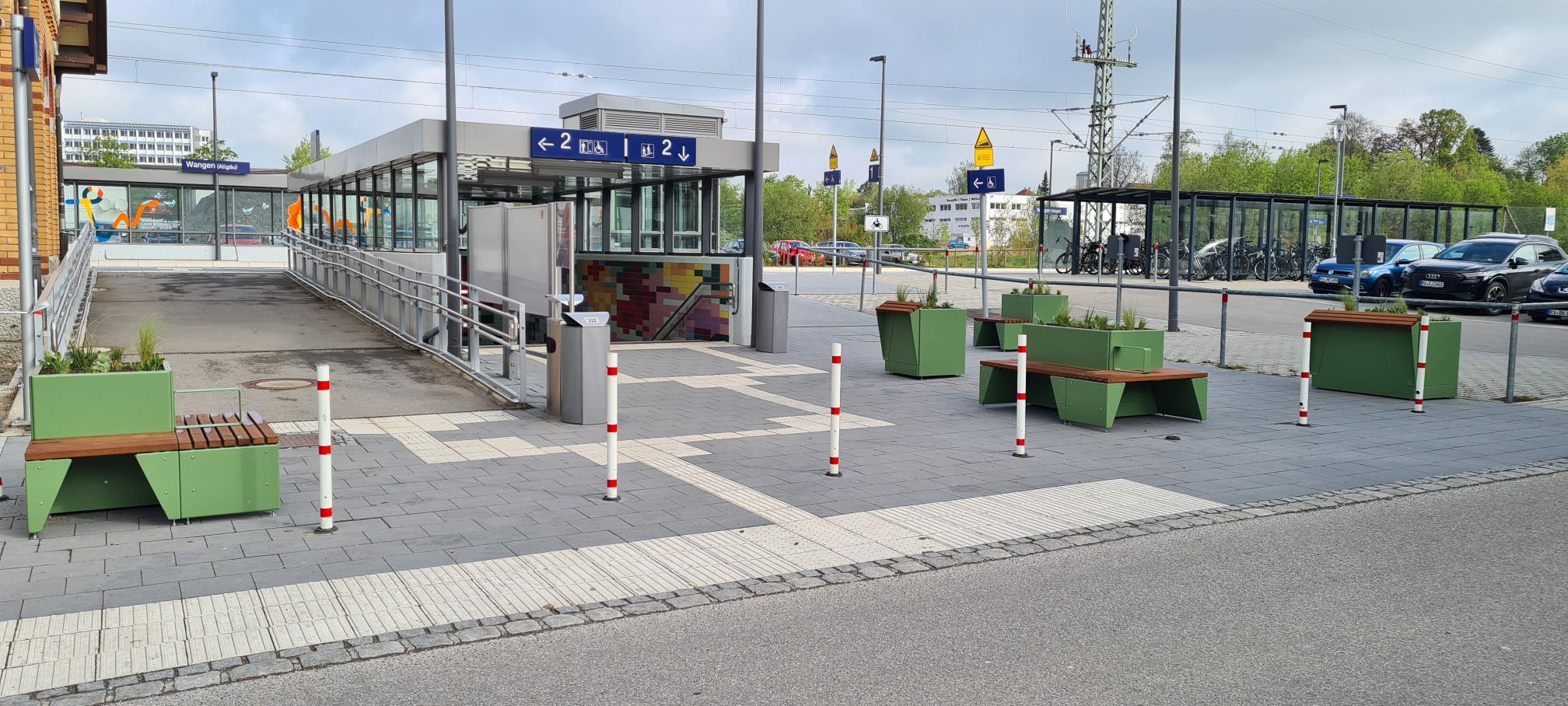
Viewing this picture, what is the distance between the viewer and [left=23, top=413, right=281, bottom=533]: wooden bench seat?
21.5 feet

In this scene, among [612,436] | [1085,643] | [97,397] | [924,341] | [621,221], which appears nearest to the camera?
[1085,643]

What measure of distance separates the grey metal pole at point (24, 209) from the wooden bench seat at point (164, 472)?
3.06m

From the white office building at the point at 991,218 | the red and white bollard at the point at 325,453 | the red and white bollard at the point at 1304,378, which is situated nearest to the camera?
the red and white bollard at the point at 325,453

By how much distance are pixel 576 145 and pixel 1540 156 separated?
107 metres

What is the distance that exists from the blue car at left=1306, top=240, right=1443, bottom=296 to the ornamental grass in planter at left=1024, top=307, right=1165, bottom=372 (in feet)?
66.3

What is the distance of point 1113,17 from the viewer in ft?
192

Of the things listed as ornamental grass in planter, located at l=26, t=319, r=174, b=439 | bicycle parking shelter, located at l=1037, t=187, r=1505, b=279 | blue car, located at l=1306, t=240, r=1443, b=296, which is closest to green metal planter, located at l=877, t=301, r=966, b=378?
ornamental grass in planter, located at l=26, t=319, r=174, b=439

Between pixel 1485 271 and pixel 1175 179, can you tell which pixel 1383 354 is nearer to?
pixel 1175 179

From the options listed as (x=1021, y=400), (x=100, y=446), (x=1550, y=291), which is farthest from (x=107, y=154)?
(x=1021, y=400)

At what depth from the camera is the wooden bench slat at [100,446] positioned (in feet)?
→ 21.3

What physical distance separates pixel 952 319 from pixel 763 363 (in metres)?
2.85

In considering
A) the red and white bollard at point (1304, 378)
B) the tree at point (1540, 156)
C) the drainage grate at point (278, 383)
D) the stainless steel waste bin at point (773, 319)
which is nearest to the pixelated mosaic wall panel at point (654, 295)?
the stainless steel waste bin at point (773, 319)

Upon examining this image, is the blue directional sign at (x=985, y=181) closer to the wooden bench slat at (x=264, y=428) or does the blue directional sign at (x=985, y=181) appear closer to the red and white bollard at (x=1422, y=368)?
the red and white bollard at (x=1422, y=368)

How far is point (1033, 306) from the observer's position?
61.5 feet
